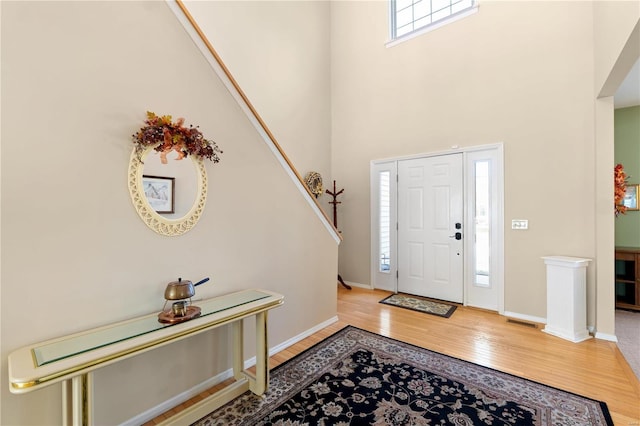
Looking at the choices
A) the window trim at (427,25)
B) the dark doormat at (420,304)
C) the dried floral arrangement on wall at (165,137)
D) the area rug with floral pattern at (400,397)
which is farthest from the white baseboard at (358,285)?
the window trim at (427,25)

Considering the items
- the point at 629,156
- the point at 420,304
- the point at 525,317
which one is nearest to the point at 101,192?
the point at 420,304

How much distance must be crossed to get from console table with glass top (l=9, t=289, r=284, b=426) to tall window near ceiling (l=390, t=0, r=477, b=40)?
14.3 feet

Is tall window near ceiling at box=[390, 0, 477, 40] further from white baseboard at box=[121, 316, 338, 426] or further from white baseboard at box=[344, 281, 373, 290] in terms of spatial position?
white baseboard at box=[121, 316, 338, 426]

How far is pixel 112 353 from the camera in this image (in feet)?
Answer: 4.13

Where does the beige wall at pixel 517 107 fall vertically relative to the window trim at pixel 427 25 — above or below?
below

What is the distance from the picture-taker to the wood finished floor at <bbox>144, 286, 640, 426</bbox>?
6.79 ft

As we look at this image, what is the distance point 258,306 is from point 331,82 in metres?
4.68

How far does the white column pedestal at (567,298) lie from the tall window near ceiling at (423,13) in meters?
3.35

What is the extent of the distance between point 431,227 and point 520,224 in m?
1.08

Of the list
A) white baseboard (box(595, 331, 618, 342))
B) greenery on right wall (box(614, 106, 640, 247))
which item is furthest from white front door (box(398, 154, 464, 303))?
greenery on right wall (box(614, 106, 640, 247))

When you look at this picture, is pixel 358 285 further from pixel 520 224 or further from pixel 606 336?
pixel 606 336

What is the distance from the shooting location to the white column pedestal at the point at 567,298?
2.87 meters

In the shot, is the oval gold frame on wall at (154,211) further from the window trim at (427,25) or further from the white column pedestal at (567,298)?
the window trim at (427,25)

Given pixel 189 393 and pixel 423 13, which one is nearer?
pixel 189 393
